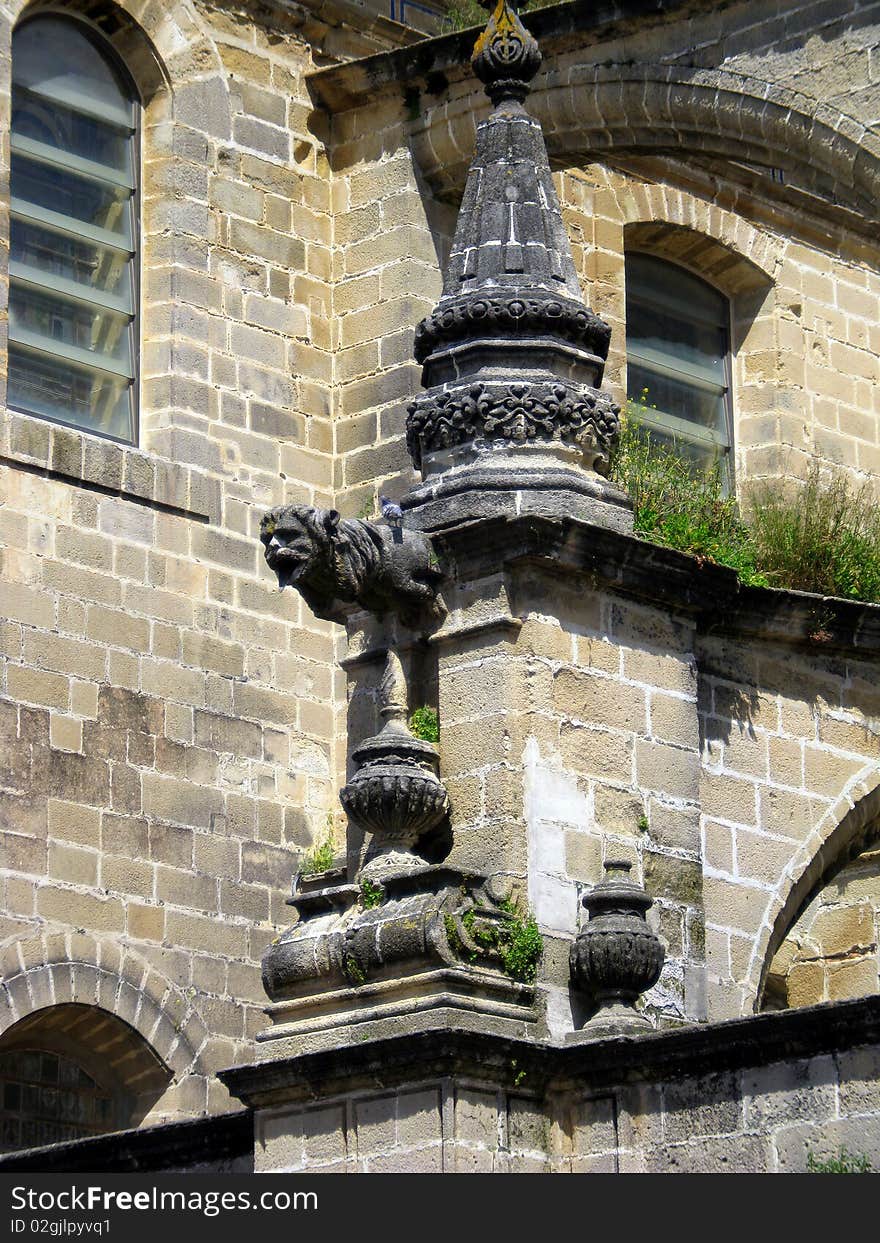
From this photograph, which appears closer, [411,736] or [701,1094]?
[701,1094]

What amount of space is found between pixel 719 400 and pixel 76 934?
19.6ft

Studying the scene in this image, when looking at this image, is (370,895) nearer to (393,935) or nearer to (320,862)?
(393,935)

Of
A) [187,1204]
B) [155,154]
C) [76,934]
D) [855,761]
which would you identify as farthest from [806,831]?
[155,154]

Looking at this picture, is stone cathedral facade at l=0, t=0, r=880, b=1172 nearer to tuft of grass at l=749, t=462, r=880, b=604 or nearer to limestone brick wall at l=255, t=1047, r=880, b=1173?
limestone brick wall at l=255, t=1047, r=880, b=1173

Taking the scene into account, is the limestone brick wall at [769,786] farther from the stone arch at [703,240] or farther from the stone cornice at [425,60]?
the stone arch at [703,240]

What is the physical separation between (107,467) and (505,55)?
168 inches

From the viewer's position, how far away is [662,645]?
11703 millimetres

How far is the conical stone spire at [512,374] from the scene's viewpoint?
11.5m

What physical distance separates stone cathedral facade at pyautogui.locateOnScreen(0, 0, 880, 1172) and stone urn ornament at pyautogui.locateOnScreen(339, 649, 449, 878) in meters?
0.02

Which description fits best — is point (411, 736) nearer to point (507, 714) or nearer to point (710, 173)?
point (507, 714)

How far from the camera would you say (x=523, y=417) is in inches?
456

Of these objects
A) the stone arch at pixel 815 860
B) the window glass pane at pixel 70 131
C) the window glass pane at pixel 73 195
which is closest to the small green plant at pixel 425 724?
the stone arch at pixel 815 860

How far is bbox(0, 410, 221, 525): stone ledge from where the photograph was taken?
50.9ft

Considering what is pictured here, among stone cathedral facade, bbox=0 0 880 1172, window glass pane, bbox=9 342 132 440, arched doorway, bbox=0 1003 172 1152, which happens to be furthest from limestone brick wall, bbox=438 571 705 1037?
window glass pane, bbox=9 342 132 440
